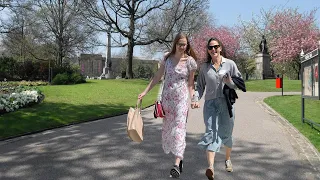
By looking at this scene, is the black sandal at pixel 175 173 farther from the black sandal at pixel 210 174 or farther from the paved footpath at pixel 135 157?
the black sandal at pixel 210 174

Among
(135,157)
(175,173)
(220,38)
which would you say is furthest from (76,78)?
(220,38)

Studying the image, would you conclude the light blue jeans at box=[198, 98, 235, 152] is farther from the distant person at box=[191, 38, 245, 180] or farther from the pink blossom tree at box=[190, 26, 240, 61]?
the pink blossom tree at box=[190, 26, 240, 61]

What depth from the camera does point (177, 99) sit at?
14.9ft

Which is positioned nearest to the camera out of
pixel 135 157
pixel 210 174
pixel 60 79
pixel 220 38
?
pixel 210 174

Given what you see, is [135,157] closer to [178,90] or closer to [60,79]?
[178,90]

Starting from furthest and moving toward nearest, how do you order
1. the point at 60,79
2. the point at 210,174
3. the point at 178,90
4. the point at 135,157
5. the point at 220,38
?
1. the point at 220,38
2. the point at 60,79
3. the point at 135,157
4. the point at 178,90
5. the point at 210,174

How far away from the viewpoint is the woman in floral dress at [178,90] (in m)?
4.52

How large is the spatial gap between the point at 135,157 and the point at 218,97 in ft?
5.47

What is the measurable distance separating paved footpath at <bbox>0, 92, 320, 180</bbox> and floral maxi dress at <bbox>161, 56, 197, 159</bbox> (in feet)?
1.40

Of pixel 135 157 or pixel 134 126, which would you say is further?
pixel 135 157

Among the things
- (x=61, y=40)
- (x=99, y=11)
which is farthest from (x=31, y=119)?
(x=61, y=40)

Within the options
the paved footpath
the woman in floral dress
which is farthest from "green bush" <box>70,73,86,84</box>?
the woman in floral dress

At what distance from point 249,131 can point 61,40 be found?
3657 centimetres

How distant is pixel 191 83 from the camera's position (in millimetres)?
4641
